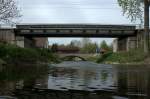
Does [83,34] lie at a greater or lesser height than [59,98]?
greater

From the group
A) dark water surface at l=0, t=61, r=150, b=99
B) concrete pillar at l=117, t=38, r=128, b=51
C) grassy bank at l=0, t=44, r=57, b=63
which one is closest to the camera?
dark water surface at l=0, t=61, r=150, b=99

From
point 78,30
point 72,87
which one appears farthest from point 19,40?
point 72,87

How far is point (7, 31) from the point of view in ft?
298

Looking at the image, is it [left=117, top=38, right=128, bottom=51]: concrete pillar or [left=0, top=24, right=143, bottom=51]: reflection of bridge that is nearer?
[left=0, top=24, right=143, bottom=51]: reflection of bridge

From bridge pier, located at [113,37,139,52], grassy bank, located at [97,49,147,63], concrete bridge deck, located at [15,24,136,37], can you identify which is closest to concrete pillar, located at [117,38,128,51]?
bridge pier, located at [113,37,139,52]

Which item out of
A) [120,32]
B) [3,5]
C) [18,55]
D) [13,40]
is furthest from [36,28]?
[3,5]

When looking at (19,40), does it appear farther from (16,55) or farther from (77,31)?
(16,55)

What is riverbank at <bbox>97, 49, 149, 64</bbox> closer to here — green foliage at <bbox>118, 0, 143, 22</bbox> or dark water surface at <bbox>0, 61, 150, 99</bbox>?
green foliage at <bbox>118, 0, 143, 22</bbox>

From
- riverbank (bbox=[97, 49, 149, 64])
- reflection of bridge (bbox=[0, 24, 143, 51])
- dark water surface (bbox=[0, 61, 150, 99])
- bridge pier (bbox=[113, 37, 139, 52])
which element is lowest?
dark water surface (bbox=[0, 61, 150, 99])

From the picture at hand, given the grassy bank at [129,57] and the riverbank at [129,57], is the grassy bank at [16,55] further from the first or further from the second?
the grassy bank at [129,57]

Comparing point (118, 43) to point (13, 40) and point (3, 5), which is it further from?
point (3, 5)

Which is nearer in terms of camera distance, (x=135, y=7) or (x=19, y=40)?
(x=135, y=7)

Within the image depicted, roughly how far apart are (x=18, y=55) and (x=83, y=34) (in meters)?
30.9

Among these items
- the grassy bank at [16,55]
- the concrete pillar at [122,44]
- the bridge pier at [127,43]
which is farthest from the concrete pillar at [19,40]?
the concrete pillar at [122,44]
